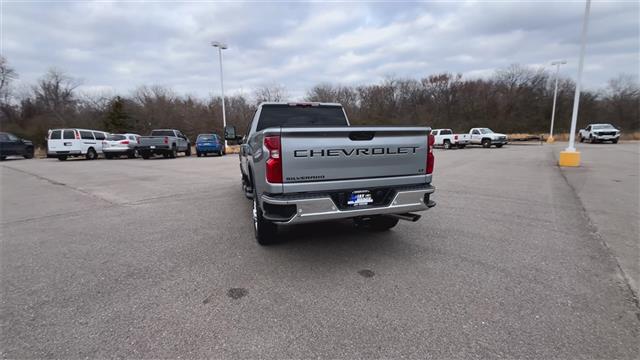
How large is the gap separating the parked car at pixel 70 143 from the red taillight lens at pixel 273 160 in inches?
872

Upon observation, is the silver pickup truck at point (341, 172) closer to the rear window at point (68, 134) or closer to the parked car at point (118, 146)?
the parked car at point (118, 146)

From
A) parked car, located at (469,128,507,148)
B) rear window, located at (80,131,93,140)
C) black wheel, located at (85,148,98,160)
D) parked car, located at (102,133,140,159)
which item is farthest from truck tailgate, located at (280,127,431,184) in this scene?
parked car, located at (469,128,507,148)

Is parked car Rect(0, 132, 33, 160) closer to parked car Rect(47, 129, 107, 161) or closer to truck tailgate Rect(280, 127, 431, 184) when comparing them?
parked car Rect(47, 129, 107, 161)

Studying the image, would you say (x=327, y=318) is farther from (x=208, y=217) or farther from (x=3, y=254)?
(x=3, y=254)

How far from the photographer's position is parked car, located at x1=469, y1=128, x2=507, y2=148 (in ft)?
92.8

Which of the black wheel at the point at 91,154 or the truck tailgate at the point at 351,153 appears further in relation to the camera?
the black wheel at the point at 91,154

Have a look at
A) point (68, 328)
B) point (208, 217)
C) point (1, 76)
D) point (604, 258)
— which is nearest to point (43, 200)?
point (208, 217)

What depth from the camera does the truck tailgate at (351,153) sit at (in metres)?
3.21

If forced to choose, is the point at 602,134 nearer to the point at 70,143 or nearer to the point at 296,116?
the point at 296,116

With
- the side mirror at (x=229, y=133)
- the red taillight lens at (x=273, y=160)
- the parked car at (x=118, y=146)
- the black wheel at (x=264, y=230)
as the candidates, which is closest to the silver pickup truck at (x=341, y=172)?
the red taillight lens at (x=273, y=160)

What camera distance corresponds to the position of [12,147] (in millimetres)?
21703

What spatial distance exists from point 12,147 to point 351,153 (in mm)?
28803

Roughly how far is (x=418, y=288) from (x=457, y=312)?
47cm

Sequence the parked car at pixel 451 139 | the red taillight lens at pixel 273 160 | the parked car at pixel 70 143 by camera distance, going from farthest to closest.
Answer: the parked car at pixel 451 139 → the parked car at pixel 70 143 → the red taillight lens at pixel 273 160
